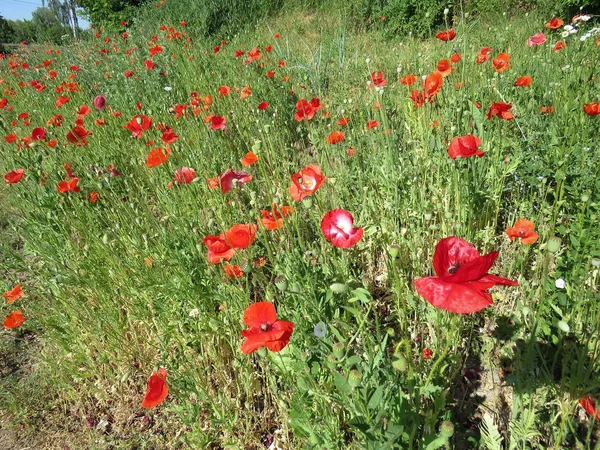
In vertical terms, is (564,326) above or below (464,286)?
below

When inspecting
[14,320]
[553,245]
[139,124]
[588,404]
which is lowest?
[588,404]

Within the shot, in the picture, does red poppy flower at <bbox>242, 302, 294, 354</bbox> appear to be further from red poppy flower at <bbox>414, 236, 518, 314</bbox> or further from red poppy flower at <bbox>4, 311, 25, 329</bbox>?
red poppy flower at <bbox>4, 311, 25, 329</bbox>

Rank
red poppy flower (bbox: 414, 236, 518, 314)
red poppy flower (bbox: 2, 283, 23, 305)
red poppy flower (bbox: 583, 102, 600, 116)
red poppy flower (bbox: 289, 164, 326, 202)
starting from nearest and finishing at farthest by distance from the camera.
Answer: red poppy flower (bbox: 414, 236, 518, 314), red poppy flower (bbox: 289, 164, 326, 202), red poppy flower (bbox: 583, 102, 600, 116), red poppy flower (bbox: 2, 283, 23, 305)

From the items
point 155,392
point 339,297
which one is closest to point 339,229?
point 339,297

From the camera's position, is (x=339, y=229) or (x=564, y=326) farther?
(x=339, y=229)

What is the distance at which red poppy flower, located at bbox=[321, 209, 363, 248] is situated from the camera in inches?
54.3

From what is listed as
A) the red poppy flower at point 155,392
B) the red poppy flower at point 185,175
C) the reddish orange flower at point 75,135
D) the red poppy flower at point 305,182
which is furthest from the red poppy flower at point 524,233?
the reddish orange flower at point 75,135

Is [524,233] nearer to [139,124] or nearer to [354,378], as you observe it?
[354,378]

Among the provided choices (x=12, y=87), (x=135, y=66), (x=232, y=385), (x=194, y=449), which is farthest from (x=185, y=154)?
(x=12, y=87)

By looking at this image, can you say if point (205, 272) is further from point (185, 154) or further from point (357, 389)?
point (185, 154)

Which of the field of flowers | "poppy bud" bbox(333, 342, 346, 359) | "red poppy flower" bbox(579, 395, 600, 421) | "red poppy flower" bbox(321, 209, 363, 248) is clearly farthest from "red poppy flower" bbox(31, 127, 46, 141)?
"red poppy flower" bbox(579, 395, 600, 421)

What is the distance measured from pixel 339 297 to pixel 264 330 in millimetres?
506

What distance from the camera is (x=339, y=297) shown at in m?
1.63

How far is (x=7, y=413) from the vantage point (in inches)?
78.5
